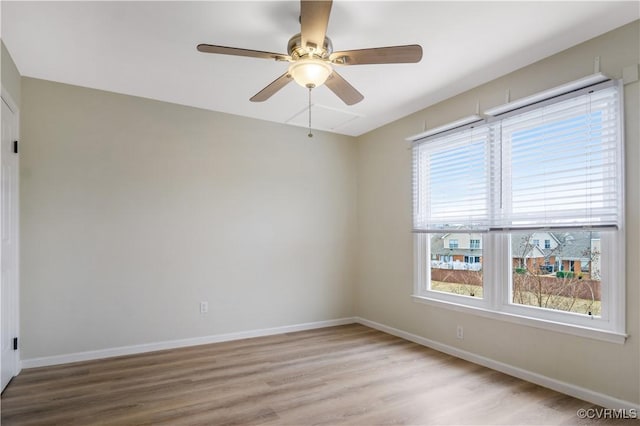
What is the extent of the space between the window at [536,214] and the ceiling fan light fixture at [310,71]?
1.80 m

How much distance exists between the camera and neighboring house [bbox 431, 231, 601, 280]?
8.63 ft

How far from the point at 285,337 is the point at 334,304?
896 millimetres

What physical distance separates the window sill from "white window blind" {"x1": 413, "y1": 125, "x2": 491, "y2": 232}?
0.74 meters

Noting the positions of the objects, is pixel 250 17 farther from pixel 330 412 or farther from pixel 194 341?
pixel 194 341

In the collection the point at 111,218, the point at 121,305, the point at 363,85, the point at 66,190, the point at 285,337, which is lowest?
the point at 285,337

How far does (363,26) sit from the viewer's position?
245 cm

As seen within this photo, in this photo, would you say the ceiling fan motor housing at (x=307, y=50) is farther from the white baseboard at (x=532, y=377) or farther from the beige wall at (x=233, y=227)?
the white baseboard at (x=532, y=377)

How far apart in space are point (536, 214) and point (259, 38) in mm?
2500

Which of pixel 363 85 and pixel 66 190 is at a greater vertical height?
pixel 363 85

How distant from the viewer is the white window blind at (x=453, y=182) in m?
3.38

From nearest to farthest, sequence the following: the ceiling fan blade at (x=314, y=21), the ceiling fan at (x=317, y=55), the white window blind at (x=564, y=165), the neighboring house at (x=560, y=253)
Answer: the ceiling fan blade at (x=314, y=21) < the ceiling fan at (x=317, y=55) < the white window blind at (x=564, y=165) < the neighboring house at (x=560, y=253)

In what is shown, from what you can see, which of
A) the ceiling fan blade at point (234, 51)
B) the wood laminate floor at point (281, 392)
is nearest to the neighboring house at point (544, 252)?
the wood laminate floor at point (281, 392)

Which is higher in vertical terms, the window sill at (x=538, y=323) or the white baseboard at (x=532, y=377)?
the window sill at (x=538, y=323)

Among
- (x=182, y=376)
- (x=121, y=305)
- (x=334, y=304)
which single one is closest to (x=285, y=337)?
(x=334, y=304)
